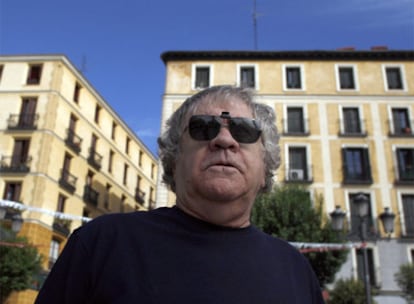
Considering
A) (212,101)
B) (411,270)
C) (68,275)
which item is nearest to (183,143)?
(212,101)

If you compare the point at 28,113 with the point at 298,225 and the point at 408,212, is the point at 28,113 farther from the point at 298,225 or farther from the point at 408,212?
the point at 408,212

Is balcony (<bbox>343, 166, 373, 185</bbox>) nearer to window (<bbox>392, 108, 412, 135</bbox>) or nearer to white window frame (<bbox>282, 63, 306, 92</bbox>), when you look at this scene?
window (<bbox>392, 108, 412, 135</bbox>)

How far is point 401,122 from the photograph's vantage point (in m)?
25.8

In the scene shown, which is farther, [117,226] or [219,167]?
[219,167]

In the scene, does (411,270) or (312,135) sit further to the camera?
(312,135)

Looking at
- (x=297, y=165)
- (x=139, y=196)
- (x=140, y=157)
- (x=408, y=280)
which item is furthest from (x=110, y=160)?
(x=408, y=280)

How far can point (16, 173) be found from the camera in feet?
82.8

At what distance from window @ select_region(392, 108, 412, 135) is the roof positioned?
3531 millimetres

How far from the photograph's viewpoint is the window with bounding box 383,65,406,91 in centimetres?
2656

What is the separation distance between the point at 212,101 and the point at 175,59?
86.4ft

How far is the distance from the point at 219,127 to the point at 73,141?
28797mm

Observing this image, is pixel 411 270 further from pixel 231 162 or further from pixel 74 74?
pixel 74 74

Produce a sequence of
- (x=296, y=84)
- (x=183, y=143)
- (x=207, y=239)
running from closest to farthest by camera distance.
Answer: (x=207, y=239) → (x=183, y=143) → (x=296, y=84)

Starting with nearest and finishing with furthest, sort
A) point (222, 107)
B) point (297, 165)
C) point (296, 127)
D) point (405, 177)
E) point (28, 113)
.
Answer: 1. point (222, 107)
2. point (405, 177)
3. point (297, 165)
4. point (296, 127)
5. point (28, 113)
